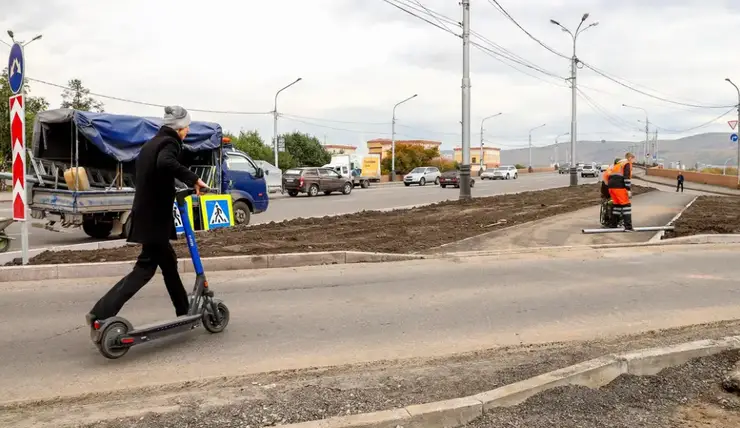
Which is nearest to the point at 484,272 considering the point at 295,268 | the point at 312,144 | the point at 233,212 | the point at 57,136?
the point at 295,268

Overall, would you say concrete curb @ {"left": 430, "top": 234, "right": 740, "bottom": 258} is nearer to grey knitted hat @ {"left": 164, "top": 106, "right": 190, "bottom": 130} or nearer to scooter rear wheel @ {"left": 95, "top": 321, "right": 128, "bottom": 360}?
grey knitted hat @ {"left": 164, "top": 106, "right": 190, "bottom": 130}

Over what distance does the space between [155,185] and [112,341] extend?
119 centimetres

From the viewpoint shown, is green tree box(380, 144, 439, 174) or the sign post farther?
green tree box(380, 144, 439, 174)

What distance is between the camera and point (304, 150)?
7544 centimetres

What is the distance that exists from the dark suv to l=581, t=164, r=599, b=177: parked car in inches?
1608

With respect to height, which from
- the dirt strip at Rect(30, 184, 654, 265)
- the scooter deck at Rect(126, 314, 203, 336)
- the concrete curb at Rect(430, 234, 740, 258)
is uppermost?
the dirt strip at Rect(30, 184, 654, 265)

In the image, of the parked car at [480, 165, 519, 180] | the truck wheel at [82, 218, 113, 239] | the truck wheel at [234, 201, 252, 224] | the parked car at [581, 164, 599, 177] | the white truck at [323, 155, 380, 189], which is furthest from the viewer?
the parked car at [581, 164, 599, 177]

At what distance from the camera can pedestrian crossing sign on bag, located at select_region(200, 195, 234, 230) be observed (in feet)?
43.8

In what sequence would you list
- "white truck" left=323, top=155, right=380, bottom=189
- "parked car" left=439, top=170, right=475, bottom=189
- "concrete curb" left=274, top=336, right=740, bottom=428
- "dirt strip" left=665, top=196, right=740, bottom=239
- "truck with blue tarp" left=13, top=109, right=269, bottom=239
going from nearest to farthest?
"concrete curb" left=274, top=336, right=740, bottom=428 → "truck with blue tarp" left=13, top=109, right=269, bottom=239 → "dirt strip" left=665, top=196, right=740, bottom=239 → "parked car" left=439, top=170, right=475, bottom=189 → "white truck" left=323, top=155, right=380, bottom=189

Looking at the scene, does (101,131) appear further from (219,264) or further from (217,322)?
(217,322)

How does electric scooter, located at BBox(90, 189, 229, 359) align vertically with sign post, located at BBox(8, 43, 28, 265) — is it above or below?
below

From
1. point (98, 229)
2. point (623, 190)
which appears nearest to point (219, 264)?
point (98, 229)

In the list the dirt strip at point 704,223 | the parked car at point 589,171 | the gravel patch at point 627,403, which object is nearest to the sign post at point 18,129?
the gravel patch at point 627,403

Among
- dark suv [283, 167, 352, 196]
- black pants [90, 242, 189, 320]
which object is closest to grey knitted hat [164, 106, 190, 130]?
black pants [90, 242, 189, 320]
